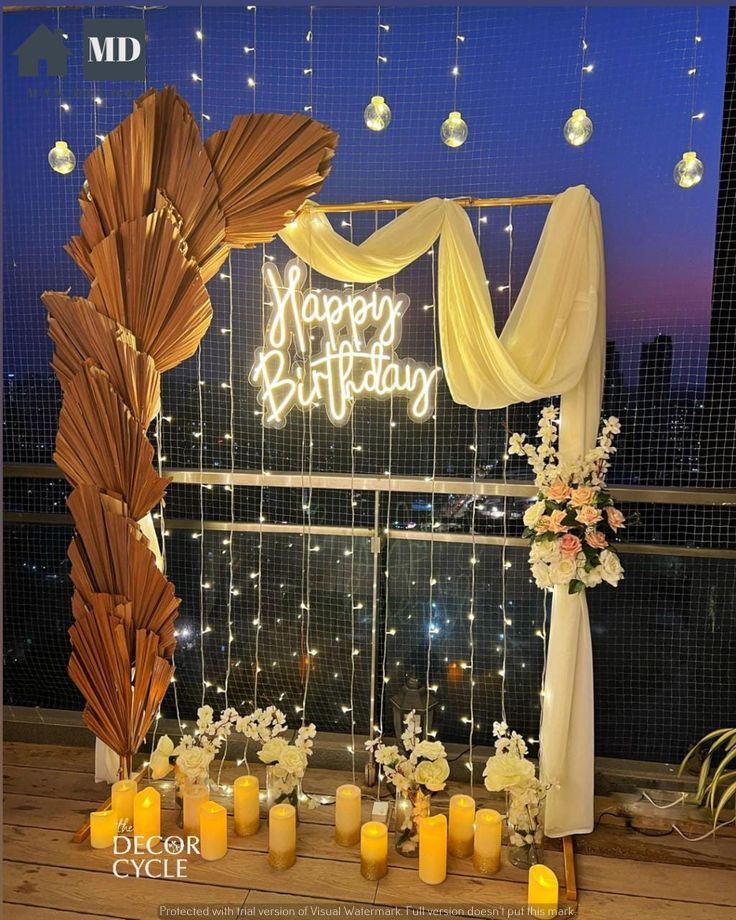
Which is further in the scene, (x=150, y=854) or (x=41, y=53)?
(x=150, y=854)

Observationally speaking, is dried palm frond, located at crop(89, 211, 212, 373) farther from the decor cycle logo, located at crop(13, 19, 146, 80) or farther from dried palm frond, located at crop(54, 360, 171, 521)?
the decor cycle logo, located at crop(13, 19, 146, 80)

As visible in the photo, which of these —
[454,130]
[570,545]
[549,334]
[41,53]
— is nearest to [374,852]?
[570,545]

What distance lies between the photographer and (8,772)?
2.98 m

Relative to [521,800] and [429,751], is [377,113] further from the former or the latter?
[521,800]

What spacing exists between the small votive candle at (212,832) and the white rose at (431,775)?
2.16ft

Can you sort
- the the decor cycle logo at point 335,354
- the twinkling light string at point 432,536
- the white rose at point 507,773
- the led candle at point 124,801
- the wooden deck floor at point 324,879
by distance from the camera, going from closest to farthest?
1. the wooden deck floor at point 324,879
2. the white rose at point 507,773
3. the led candle at point 124,801
4. the the decor cycle logo at point 335,354
5. the twinkling light string at point 432,536

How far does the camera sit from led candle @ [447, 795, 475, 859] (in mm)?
2496

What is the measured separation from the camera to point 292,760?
2607 millimetres

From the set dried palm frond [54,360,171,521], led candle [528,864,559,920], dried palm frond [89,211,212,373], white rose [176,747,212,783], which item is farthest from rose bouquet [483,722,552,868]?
dried palm frond [89,211,212,373]

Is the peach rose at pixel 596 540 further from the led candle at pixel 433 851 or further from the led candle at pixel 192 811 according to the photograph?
the led candle at pixel 192 811

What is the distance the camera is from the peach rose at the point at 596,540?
244cm

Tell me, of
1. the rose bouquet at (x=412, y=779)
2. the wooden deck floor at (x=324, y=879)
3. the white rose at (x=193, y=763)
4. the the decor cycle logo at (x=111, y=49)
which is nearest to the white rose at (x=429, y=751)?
the rose bouquet at (x=412, y=779)

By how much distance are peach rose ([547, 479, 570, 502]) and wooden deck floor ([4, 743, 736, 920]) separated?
1.21 m

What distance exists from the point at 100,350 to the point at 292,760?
1546 millimetres
